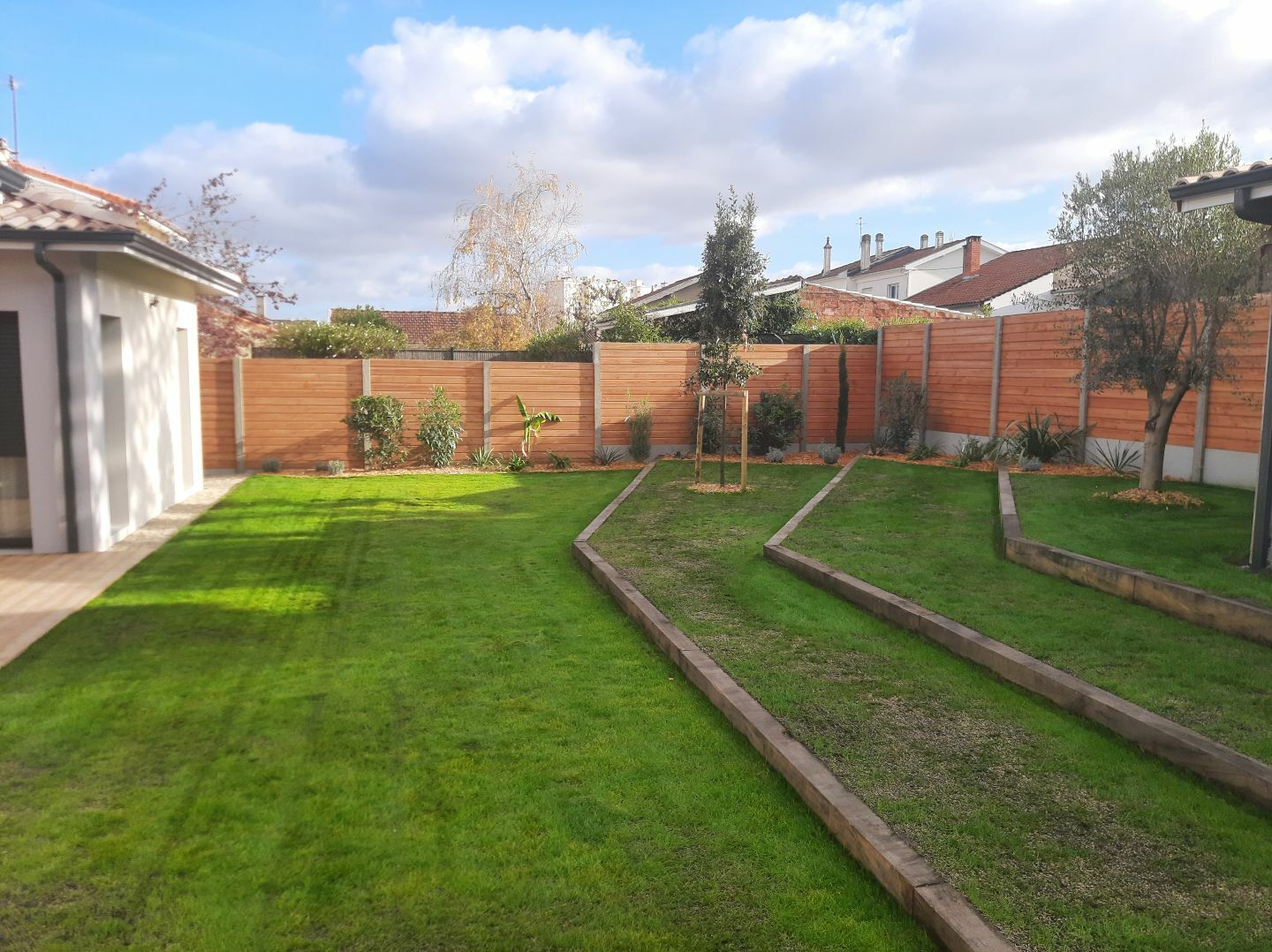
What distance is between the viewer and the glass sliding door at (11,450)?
867cm

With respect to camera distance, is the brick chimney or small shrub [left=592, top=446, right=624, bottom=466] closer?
small shrub [left=592, top=446, right=624, bottom=466]

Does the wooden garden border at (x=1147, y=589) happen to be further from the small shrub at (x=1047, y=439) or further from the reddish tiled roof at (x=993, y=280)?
the reddish tiled roof at (x=993, y=280)

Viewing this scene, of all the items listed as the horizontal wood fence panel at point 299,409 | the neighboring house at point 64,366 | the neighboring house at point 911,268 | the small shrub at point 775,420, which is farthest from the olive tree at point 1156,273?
the neighboring house at point 911,268

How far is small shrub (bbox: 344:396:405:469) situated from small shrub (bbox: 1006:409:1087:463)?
10.8 metres

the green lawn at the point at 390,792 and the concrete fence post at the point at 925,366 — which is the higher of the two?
the concrete fence post at the point at 925,366

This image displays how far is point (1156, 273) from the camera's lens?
9.80 metres

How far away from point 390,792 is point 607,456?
13.6m

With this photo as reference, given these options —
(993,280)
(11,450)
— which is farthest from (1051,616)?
(993,280)

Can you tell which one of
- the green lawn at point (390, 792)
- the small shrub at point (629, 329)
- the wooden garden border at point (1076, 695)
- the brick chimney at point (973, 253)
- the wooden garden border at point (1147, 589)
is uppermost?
the brick chimney at point (973, 253)

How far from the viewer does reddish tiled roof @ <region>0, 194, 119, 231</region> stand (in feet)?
26.6

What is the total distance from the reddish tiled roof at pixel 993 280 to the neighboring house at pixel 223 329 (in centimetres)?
2585

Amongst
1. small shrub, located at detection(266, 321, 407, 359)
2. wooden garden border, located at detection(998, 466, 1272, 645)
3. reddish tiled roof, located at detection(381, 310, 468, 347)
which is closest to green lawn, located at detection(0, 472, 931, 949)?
wooden garden border, located at detection(998, 466, 1272, 645)

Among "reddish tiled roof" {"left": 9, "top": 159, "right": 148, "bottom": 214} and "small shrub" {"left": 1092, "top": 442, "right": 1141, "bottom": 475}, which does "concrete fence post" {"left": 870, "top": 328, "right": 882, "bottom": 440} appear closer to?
"small shrub" {"left": 1092, "top": 442, "right": 1141, "bottom": 475}

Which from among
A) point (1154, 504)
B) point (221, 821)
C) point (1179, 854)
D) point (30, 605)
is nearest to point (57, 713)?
point (221, 821)
